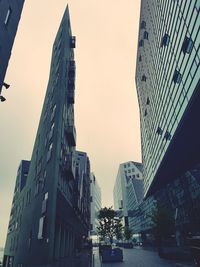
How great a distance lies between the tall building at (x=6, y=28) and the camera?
621 inches

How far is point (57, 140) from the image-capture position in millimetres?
26062

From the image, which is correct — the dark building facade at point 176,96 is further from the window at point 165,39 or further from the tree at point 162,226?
the tree at point 162,226

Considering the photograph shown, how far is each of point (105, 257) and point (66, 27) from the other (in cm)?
3945

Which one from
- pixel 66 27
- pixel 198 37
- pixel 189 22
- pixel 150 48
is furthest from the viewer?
pixel 66 27

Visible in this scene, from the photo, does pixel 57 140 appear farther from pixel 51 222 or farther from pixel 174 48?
pixel 174 48

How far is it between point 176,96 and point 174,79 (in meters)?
2.33

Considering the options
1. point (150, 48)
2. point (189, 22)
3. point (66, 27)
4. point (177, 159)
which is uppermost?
point (66, 27)

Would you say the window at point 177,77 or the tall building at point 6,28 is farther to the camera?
the window at point 177,77

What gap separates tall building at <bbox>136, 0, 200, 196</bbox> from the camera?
2116 centimetres

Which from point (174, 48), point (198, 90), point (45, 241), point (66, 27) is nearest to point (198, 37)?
point (198, 90)

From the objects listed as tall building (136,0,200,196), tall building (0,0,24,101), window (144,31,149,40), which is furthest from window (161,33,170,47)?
tall building (0,0,24,101)

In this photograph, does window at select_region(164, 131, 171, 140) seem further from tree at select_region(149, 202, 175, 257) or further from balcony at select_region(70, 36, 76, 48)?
balcony at select_region(70, 36, 76, 48)

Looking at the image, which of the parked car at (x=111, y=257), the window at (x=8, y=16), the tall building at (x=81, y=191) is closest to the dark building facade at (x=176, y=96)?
the parked car at (x=111, y=257)

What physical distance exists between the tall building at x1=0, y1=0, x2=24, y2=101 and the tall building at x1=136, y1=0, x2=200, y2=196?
16.1 meters
